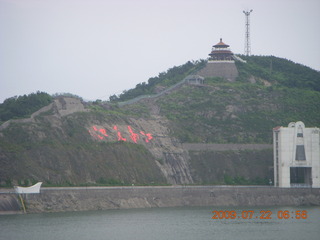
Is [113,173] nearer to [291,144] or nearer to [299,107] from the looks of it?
[291,144]

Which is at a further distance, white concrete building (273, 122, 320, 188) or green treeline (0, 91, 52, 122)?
green treeline (0, 91, 52, 122)

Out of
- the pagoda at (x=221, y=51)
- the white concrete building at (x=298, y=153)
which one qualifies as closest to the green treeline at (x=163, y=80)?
the pagoda at (x=221, y=51)

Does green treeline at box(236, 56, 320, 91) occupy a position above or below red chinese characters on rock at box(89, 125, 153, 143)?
above

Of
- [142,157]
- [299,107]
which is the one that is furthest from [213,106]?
[142,157]

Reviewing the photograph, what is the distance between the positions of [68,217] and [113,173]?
55.9 feet

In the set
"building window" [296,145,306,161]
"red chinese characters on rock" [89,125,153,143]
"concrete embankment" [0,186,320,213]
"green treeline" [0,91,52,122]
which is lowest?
"concrete embankment" [0,186,320,213]

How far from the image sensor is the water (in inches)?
2608

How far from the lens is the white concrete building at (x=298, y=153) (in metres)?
95.8

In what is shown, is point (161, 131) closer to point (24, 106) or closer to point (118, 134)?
point (118, 134)
